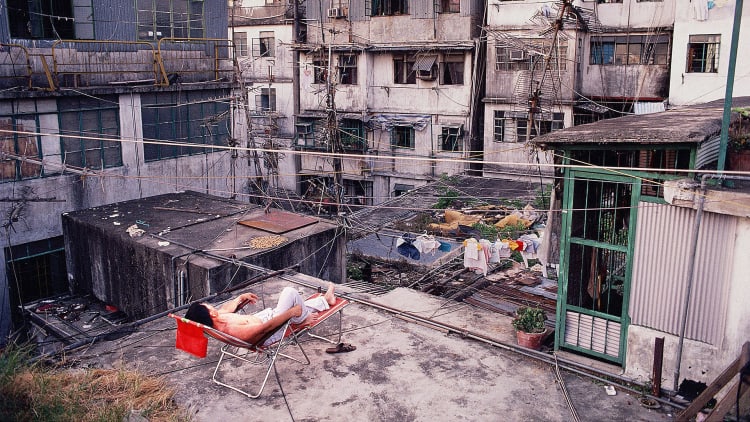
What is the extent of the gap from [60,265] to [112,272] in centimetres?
435

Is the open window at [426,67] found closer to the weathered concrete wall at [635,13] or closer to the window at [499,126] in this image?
the window at [499,126]

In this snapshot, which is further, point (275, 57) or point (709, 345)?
point (275, 57)

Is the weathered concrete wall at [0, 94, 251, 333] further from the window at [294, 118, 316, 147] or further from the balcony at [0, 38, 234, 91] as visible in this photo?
the window at [294, 118, 316, 147]

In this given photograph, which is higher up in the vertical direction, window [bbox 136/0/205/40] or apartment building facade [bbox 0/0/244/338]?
window [bbox 136/0/205/40]

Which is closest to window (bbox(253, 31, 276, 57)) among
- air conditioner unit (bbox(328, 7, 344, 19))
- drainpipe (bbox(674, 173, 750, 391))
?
air conditioner unit (bbox(328, 7, 344, 19))

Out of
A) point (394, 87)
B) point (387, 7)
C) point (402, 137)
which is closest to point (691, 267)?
point (402, 137)

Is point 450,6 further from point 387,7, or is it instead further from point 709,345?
point 709,345

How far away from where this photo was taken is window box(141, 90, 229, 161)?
64.3ft

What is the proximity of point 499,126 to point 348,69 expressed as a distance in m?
8.34

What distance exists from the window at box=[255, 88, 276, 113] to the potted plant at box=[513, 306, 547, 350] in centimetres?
2756

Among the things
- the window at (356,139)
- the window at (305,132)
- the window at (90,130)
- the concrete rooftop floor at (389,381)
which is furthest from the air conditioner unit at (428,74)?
the concrete rooftop floor at (389,381)

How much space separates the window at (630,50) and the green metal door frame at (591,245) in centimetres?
1864

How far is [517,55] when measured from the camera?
2620 centimetres

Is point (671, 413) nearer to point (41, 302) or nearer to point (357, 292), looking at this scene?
point (357, 292)
